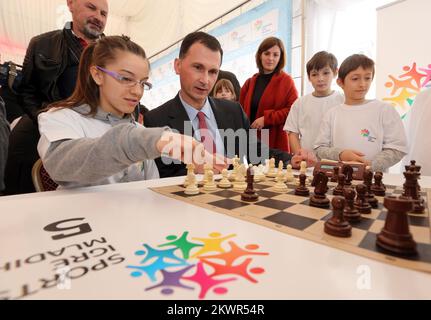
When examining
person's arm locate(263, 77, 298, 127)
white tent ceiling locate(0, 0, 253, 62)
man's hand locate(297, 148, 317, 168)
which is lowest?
man's hand locate(297, 148, 317, 168)

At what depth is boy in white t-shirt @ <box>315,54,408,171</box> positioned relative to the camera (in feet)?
5.44

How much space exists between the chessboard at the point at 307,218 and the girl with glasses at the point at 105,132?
0.16 m

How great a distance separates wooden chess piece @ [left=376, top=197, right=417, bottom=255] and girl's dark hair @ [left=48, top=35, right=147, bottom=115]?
1241mm

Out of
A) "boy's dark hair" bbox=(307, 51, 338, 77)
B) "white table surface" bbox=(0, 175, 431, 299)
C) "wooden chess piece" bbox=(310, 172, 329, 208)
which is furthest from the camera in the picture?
"boy's dark hair" bbox=(307, 51, 338, 77)

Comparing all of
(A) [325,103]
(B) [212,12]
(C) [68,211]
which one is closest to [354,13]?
(A) [325,103]

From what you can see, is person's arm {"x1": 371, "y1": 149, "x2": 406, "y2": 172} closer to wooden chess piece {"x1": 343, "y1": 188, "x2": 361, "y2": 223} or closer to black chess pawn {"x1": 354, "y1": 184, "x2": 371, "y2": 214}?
black chess pawn {"x1": 354, "y1": 184, "x2": 371, "y2": 214}

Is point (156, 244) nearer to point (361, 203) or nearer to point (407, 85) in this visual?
point (361, 203)

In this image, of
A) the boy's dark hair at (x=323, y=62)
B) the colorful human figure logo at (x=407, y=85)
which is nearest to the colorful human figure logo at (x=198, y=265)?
the boy's dark hair at (x=323, y=62)

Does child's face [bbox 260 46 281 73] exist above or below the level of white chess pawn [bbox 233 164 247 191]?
above

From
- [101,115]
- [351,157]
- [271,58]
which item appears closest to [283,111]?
[271,58]

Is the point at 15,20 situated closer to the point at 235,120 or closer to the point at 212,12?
the point at 212,12

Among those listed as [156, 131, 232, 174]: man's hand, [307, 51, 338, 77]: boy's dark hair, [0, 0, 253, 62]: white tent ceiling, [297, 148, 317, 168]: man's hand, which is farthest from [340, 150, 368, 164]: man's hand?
[0, 0, 253, 62]: white tent ceiling
